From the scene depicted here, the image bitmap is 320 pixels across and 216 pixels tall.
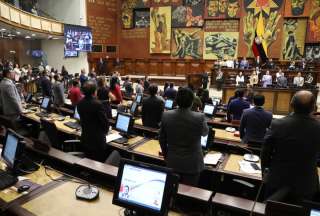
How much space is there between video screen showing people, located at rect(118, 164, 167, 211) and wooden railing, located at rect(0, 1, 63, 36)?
971cm

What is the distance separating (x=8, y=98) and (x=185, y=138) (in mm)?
4317

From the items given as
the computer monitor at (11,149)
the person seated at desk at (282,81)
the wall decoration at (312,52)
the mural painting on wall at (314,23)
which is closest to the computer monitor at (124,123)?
the computer monitor at (11,149)

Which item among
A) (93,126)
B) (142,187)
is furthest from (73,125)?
(142,187)

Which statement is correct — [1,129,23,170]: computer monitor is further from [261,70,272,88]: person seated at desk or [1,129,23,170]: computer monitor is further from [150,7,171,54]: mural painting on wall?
[150,7,171,54]: mural painting on wall

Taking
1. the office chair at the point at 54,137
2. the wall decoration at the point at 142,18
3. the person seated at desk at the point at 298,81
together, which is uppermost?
the wall decoration at the point at 142,18

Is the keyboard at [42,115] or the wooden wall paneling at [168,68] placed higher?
the wooden wall paneling at [168,68]

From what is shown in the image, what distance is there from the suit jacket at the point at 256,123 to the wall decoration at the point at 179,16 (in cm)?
1579

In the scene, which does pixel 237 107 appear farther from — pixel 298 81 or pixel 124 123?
pixel 298 81

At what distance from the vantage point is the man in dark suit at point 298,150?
2.39m

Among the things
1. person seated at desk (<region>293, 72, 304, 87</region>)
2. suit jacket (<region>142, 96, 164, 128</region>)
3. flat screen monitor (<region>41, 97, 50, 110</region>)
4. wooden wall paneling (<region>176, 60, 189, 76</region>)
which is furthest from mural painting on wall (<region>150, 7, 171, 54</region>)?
suit jacket (<region>142, 96, 164, 128</region>)

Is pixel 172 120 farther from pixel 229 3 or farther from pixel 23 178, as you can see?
pixel 229 3

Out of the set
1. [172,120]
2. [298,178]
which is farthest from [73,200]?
[298,178]

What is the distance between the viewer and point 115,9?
20438 millimetres

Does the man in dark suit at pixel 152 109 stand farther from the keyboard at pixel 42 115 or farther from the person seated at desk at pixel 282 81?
the person seated at desk at pixel 282 81
